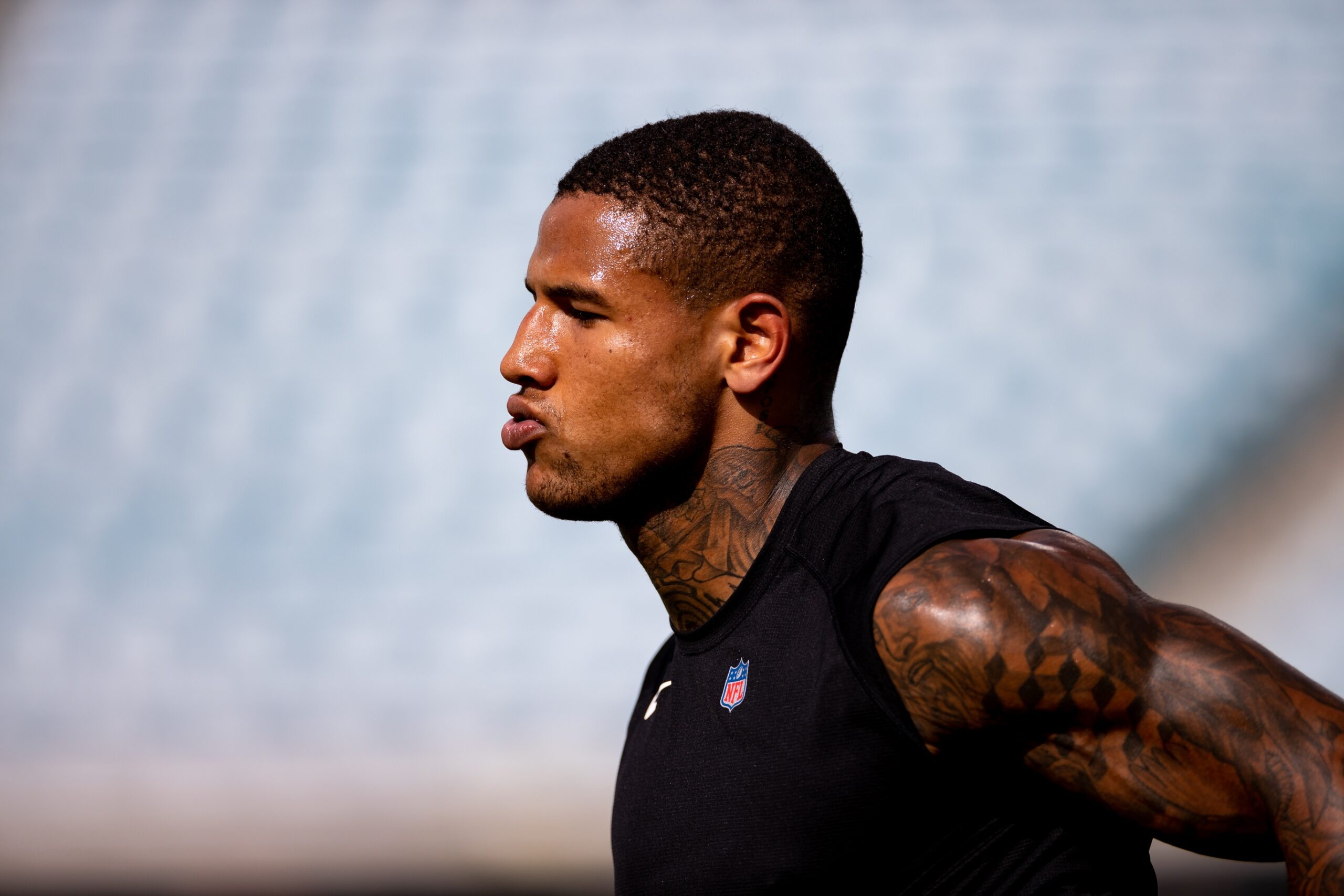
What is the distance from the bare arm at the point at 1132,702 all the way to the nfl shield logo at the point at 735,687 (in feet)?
1.00

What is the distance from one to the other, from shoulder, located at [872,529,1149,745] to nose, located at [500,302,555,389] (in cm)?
67

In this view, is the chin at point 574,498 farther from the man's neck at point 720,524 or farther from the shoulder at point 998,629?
the shoulder at point 998,629

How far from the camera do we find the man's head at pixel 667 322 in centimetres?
178

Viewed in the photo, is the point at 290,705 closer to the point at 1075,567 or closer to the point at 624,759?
the point at 624,759

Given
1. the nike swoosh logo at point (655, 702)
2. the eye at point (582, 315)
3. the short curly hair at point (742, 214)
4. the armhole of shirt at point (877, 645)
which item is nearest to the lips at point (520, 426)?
the eye at point (582, 315)

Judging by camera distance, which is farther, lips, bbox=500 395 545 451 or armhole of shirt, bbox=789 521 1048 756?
lips, bbox=500 395 545 451

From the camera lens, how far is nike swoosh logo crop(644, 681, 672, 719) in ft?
6.19

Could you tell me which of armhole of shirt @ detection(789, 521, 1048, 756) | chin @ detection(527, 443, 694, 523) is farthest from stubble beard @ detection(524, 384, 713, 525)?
armhole of shirt @ detection(789, 521, 1048, 756)

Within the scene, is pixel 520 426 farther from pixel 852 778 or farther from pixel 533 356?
pixel 852 778

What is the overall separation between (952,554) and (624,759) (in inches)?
29.7

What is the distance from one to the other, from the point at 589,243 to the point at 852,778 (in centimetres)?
86

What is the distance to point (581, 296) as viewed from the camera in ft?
5.90

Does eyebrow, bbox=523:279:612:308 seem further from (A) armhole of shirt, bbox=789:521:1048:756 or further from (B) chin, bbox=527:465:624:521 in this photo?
(A) armhole of shirt, bbox=789:521:1048:756

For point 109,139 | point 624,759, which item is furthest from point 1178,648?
point 109,139
